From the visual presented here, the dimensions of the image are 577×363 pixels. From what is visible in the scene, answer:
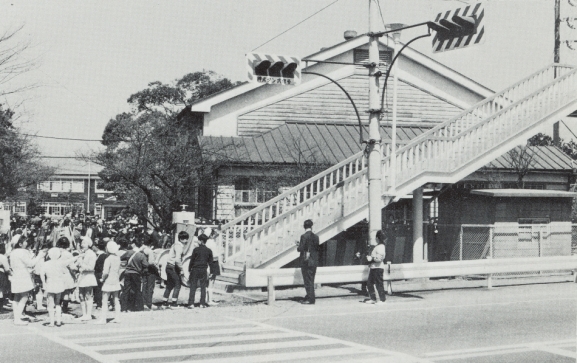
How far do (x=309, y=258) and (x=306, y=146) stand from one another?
12.2 metres

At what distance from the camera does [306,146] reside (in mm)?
27031

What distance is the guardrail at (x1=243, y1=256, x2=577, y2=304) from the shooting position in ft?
52.8

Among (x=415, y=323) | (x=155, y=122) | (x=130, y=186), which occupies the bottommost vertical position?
(x=415, y=323)

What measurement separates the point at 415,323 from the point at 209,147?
14.9 meters

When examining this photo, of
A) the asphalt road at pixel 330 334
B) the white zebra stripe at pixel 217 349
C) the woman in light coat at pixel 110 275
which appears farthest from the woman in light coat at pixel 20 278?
the white zebra stripe at pixel 217 349

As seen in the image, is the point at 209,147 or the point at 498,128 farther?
the point at 209,147

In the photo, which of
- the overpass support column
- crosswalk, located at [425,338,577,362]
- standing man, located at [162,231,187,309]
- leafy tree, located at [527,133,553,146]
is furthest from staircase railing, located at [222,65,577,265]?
leafy tree, located at [527,133,553,146]

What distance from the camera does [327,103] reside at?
3002 centimetres

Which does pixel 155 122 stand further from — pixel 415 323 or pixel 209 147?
pixel 415 323

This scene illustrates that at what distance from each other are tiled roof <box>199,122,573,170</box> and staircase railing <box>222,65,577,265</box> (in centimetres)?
540

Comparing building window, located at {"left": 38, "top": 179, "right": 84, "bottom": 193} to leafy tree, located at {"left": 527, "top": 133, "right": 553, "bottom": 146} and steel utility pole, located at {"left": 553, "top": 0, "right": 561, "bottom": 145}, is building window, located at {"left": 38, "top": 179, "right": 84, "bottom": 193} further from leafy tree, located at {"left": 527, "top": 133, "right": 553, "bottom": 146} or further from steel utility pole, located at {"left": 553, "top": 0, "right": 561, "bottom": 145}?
steel utility pole, located at {"left": 553, "top": 0, "right": 561, "bottom": 145}

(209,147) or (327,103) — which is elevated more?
(327,103)

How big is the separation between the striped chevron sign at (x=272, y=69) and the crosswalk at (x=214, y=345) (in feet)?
17.8

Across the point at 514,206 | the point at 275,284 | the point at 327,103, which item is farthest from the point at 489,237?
the point at 327,103
